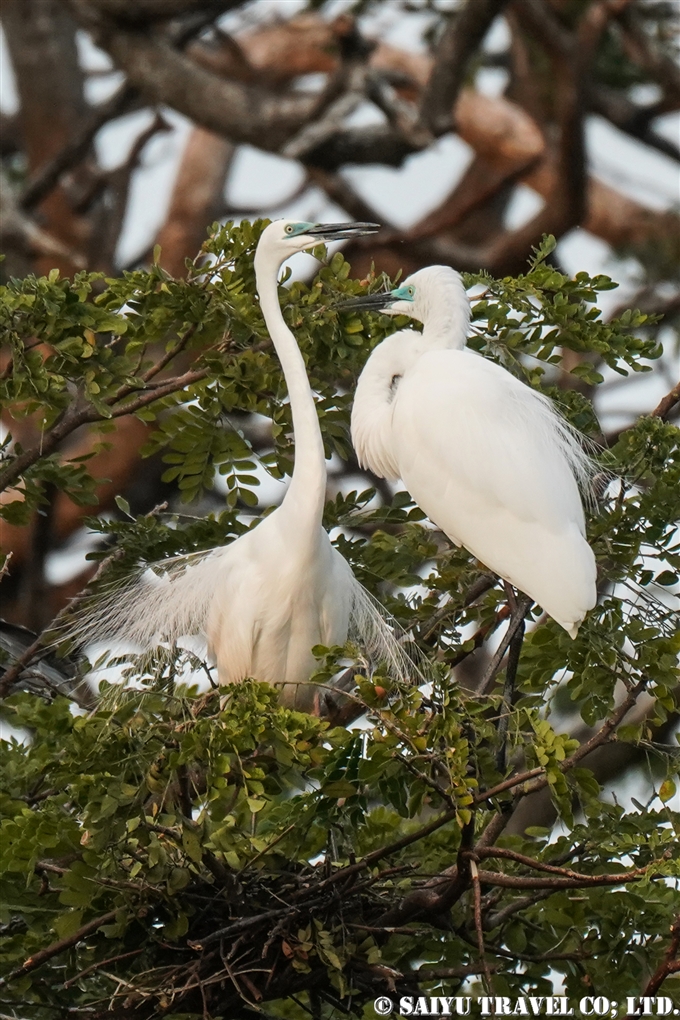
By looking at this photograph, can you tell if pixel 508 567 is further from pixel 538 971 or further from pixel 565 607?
pixel 538 971

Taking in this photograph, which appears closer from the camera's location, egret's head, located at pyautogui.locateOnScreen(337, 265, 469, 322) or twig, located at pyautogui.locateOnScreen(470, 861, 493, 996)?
twig, located at pyautogui.locateOnScreen(470, 861, 493, 996)

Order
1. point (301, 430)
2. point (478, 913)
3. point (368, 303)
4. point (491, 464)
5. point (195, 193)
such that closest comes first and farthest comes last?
point (478, 913)
point (301, 430)
point (491, 464)
point (368, 303)
point (195, 193)

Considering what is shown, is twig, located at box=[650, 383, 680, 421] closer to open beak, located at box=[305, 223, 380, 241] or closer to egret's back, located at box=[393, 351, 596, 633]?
egret's back, located at box=[393, 351, 596, 633]

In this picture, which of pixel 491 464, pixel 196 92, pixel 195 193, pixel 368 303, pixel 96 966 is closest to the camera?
pixel 96 966

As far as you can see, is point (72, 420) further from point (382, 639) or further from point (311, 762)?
point (311, 762)

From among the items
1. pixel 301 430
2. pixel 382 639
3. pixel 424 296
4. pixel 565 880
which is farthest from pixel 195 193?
pixel 565 880

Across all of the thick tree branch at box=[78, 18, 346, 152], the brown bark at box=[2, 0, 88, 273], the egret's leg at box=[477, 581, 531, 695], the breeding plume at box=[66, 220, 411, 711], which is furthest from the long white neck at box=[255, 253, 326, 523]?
the brown bark at box=[2, 0, 88, 273]

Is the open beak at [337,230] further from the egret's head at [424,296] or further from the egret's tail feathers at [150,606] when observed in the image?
the egret's tail feathers at [150,606]

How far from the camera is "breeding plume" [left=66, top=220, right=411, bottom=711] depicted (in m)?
3.71

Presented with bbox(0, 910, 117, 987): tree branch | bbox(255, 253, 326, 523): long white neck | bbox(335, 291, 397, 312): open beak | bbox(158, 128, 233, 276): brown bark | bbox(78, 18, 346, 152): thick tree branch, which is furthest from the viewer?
bbox(158, 128, 233, 276): brown bark

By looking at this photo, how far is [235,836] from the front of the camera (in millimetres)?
3016

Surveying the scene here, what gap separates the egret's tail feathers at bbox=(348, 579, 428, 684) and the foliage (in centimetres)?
5

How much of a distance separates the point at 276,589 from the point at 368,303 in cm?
80

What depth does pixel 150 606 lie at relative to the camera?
396 centimetres
